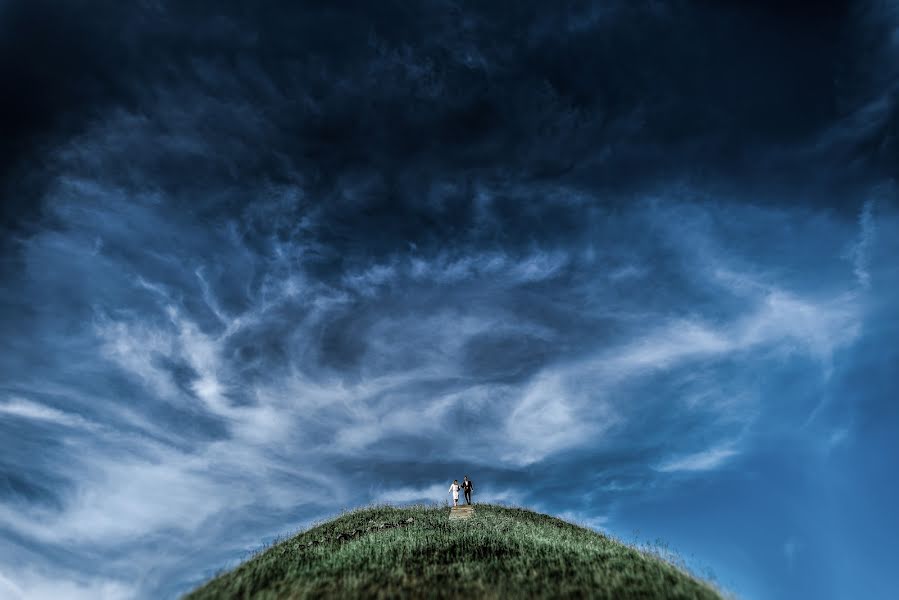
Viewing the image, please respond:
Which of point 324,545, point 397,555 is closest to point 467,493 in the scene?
point 324,545

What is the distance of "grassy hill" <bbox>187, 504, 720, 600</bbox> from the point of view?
46.6 feet

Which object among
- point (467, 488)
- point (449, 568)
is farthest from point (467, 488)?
point (449, 568)

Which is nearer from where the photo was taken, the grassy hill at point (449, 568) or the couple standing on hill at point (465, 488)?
the grassy hill at point (449, 568)

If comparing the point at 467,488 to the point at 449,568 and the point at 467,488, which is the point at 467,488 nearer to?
the point at 467,488

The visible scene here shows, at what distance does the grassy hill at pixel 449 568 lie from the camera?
14195 millimetres

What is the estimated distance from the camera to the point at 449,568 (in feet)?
54.7

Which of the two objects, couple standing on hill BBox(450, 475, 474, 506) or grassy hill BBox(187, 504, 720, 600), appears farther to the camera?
couple standing on hill BBox(450, 475, 474, 506)

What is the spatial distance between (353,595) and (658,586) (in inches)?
340

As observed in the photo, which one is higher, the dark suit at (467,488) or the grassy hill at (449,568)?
the dark suit at (467,488)

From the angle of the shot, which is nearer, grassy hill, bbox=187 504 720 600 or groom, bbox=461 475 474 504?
grassy hill, bbox=187 504 720 600

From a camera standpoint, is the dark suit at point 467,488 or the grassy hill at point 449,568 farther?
the dark suit at point 467,488

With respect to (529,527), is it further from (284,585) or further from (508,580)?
(284,585)

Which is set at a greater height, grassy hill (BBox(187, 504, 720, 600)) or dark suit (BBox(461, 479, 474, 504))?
dark suit (BBox(461, 479, 474, 504))

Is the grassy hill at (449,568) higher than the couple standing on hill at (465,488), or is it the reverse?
the couple standing on hill at (465,488)
